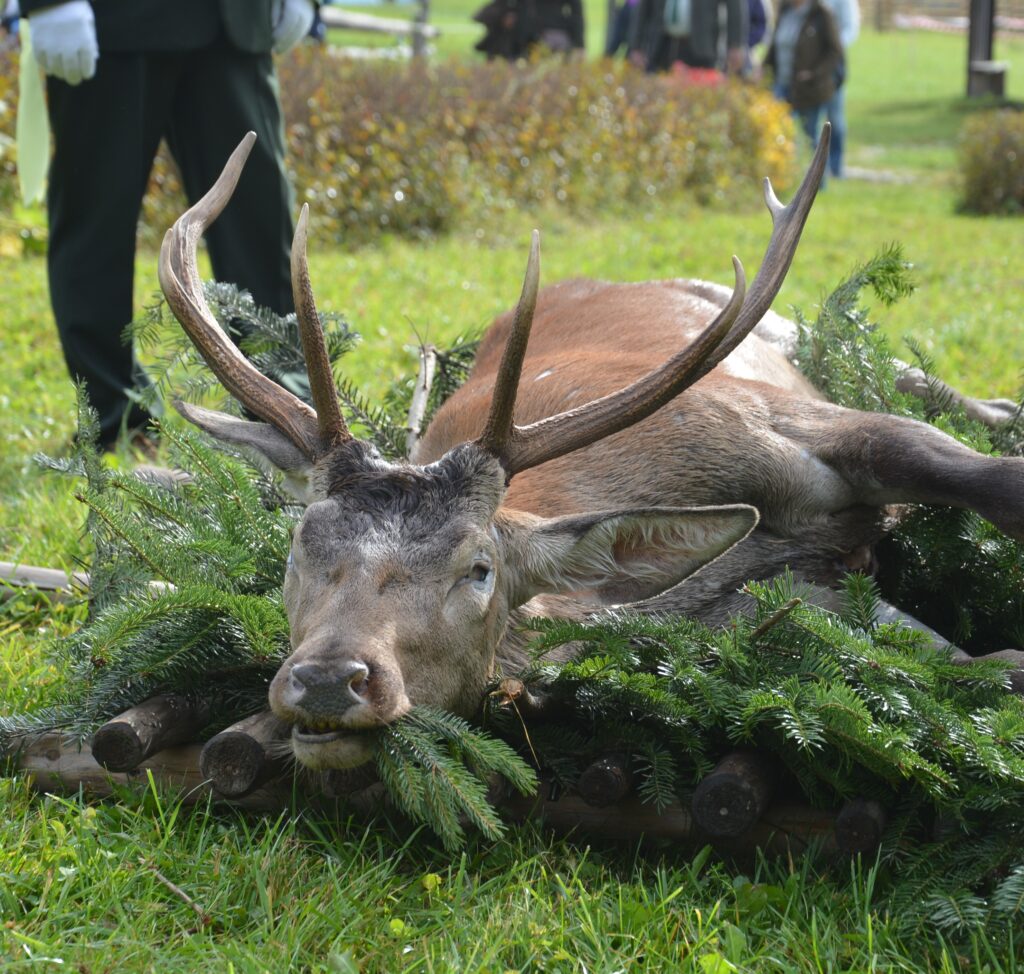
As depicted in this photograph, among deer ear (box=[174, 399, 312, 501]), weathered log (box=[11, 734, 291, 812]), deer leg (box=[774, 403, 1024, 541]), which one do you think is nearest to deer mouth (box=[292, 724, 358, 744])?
weathered log (box=[11, 734, 291, 812])

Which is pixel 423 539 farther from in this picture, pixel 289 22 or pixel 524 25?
pixel 524 25

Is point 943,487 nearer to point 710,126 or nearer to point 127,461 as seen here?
point 127,461

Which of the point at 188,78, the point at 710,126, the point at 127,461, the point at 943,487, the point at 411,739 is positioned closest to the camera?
the point at 411,739

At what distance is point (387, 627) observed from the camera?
9.90 feet

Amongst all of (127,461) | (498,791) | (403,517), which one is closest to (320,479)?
(403,517)

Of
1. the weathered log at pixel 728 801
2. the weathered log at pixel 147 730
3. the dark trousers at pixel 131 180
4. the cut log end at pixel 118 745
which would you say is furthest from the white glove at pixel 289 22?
the weathered log at pixel 728 801

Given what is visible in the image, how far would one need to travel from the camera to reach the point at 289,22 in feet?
20.6

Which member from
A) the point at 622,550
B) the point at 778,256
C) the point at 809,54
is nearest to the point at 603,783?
the point at 622,550

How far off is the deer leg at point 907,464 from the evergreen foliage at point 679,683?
18 cm

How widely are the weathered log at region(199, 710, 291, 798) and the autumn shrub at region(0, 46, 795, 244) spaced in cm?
787

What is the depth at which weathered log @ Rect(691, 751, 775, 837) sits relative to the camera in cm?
306

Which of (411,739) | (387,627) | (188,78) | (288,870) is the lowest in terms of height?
(288,870)

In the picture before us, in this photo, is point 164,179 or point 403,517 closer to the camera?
point 403,517

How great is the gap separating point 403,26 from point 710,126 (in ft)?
72.3
